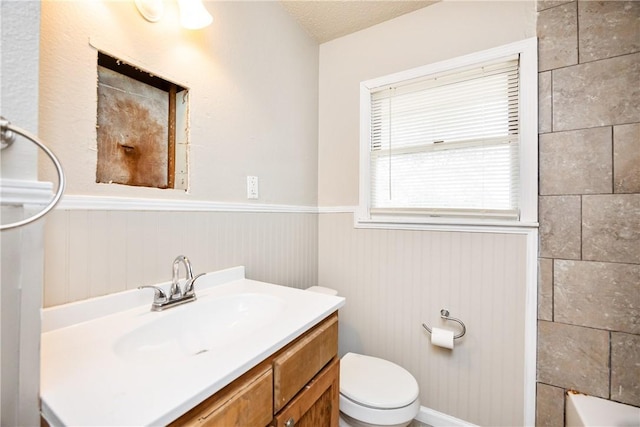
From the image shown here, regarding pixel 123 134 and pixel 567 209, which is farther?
pixel 567 209

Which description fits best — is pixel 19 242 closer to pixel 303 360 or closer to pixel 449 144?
pixel 303 360

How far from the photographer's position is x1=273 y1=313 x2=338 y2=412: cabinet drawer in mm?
747

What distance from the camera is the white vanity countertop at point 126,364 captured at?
47 cm

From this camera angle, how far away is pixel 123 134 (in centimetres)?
95

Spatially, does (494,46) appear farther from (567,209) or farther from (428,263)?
(428,263)

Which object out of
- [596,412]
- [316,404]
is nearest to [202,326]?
[316,404]

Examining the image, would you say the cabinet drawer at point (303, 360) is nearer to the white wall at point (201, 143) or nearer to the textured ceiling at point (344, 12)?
the white wall at point (201, 143)

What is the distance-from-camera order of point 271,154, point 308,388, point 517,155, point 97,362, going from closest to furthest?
1. point 97,362
2. point 308,388
3. point 517,155
4. point 271,154

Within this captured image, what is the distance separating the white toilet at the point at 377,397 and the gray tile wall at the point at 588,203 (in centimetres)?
68

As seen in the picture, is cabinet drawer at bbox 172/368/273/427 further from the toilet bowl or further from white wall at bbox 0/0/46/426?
the toilet bowl

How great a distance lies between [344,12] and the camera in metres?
1.66

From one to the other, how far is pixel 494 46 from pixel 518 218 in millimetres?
910

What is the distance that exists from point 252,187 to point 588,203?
1.59m

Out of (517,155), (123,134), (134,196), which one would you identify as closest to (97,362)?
(134,196)
